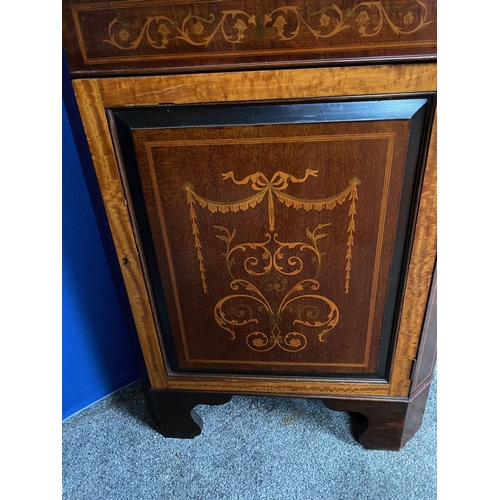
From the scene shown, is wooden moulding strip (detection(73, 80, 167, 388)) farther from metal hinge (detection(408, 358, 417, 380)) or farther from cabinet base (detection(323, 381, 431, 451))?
metal hinge (detection(408, 358, 417, 380))

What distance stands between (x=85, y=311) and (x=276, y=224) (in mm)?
581

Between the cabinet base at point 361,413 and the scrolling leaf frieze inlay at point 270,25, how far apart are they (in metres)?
0.69

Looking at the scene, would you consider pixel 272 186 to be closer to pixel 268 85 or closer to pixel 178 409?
pixel 268 85

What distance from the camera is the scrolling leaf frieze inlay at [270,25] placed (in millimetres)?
549

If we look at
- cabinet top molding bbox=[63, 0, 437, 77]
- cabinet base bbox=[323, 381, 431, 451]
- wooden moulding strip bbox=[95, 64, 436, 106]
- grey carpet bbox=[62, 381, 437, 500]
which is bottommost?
grey carpet bbox=[62, 381, 437, 500]

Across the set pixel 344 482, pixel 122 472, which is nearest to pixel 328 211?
pixel 344 482

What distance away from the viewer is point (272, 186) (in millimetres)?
685

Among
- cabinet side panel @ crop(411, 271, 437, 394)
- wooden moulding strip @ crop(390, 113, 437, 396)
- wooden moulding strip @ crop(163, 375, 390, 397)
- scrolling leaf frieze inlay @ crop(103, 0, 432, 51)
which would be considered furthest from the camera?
wooden moulding strip @ crop(163, 375, 390, 397)

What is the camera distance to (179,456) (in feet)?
3.31

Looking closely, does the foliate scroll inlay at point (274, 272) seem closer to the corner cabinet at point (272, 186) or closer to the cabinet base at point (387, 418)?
the corner cabinet at point (272, 186)

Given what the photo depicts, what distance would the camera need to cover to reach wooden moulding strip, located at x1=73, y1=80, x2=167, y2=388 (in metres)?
0.64

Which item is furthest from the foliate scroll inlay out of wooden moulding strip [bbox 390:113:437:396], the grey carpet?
the grey carpet

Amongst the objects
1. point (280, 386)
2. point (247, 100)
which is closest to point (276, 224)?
point (247, 100)

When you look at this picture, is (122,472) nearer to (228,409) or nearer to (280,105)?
(228,409)
